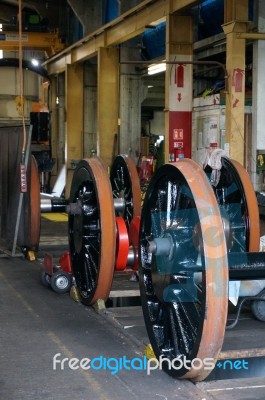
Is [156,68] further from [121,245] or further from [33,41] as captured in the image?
[121,245]

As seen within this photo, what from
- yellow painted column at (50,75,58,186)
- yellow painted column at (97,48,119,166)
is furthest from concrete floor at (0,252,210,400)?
yellow painted column at (50,75,58,186)

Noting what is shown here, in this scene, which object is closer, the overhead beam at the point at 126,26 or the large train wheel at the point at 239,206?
the large train wheel at the point at 239,206

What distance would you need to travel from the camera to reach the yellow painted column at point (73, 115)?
17.3 m

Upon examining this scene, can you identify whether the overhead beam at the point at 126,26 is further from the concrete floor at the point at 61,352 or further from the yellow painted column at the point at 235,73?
the concrete floor at the point at 61,352

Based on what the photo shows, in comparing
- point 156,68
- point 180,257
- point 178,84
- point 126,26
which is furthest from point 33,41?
point 180,257

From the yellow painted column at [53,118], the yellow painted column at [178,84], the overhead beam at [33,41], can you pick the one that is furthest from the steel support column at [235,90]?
the yellow painted column at [53,118]

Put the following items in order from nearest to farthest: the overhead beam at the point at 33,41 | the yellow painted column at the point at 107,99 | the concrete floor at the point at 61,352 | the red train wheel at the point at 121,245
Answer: the concrete floor at the point at 61,352 < the red train wheel at the point at 121,245 < the yellow painted column at the point at 107,99 < the overhead beam at the point at 33,41

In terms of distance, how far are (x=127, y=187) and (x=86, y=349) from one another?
284 cm

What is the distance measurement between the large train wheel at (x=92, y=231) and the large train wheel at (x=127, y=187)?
2.88ft

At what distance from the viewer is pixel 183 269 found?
356cm

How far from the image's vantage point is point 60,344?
4.30m

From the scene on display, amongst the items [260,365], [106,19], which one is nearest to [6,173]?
[260,365]

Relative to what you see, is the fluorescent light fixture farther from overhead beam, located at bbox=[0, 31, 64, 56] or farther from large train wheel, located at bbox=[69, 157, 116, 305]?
large train wheel, located at bbox=[69, 157, 116, 305]

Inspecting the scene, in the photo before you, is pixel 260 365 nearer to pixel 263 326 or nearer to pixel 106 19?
pixel 263 326
